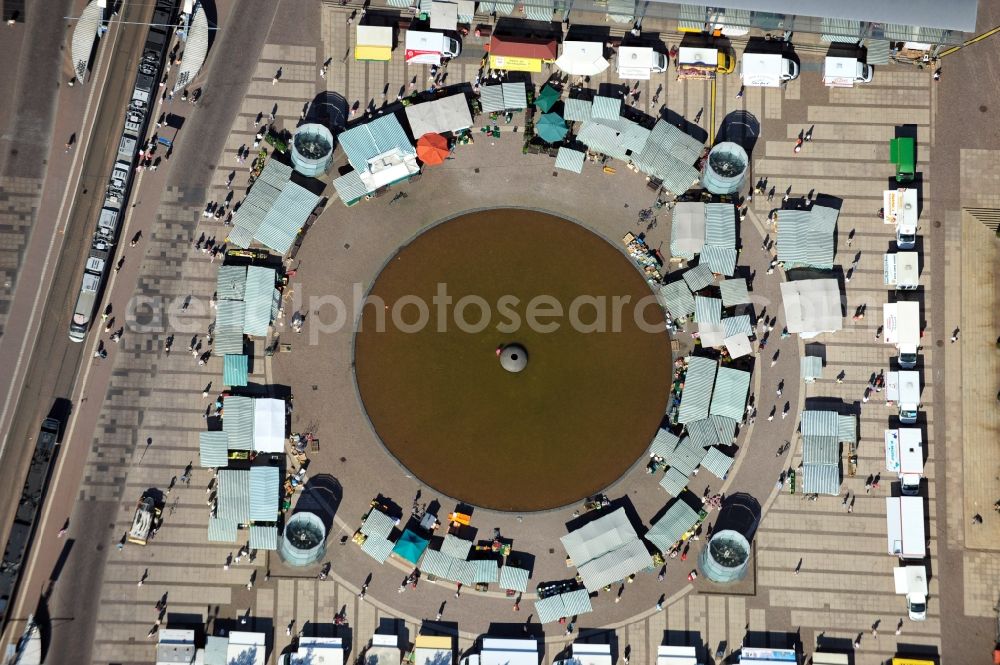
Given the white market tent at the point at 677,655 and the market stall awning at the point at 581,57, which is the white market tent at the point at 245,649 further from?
the market stall awning at the point at 581,57

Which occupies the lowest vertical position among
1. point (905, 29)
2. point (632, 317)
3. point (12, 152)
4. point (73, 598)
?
point (73, 598)

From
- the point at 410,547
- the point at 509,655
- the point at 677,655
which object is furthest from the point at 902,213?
the point at 410,547

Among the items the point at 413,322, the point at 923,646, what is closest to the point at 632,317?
the point at 413,322

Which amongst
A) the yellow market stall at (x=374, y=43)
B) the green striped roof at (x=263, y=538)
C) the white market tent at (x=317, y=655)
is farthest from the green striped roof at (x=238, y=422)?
the yellow market stall at (x=374, y=43)

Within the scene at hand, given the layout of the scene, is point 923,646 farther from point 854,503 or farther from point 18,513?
point 18,513

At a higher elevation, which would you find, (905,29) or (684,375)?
(905,29)

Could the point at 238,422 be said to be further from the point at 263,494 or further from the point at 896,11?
the point at 896,11
